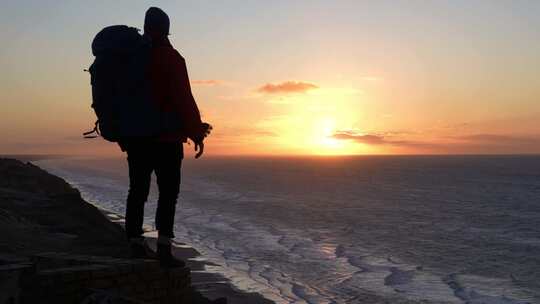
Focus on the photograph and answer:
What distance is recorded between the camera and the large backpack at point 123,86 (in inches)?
207

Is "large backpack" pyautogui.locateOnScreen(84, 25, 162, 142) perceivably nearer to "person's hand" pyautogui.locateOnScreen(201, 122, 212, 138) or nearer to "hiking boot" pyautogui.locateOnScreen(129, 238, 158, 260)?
"person's hand" pyautogui.locateOnScreen(201, 122, 212, 138)

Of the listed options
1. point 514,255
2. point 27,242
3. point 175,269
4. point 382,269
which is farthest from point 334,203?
point 175,269

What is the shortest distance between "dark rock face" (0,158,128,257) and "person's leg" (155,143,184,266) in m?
2.96

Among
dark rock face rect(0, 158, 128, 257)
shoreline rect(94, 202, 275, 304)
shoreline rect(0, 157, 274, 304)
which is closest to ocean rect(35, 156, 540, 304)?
shoreline rect(94, 202, 275, 304)

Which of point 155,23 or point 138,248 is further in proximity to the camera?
point 138,248

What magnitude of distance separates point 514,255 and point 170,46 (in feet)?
59.5

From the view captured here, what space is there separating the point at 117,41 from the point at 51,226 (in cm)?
1026

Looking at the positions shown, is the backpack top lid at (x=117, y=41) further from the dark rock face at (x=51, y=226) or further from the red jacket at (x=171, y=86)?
the dark rock face at (x=51, y=226)

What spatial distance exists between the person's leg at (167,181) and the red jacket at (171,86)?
5.5 inches

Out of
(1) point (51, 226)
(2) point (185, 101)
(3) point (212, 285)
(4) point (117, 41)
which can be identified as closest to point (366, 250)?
(3) point (212, 285)

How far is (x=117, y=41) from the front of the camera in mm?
5297

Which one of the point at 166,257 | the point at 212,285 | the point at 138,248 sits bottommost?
the point at 212,285

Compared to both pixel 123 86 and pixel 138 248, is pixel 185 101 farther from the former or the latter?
pixel 138 248

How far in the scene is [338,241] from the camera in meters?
22.5
